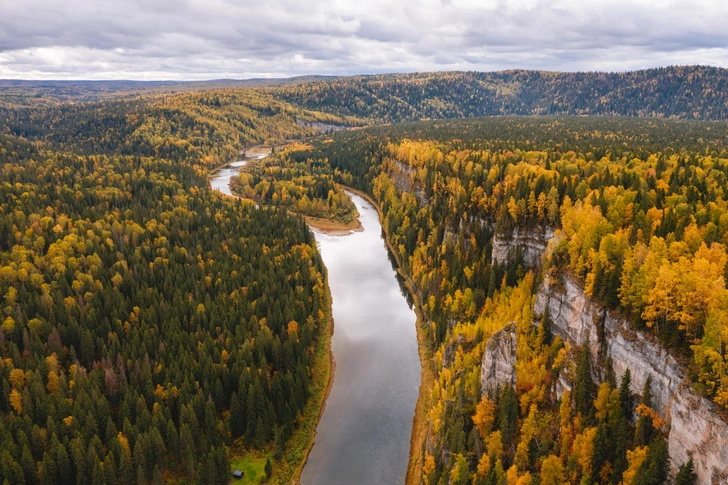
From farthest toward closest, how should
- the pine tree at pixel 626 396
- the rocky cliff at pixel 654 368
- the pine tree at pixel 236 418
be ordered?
the pine tree at pixel 236 418 → the pine tree at pixel 626 396 → the rocky cliff at pixel 654 368

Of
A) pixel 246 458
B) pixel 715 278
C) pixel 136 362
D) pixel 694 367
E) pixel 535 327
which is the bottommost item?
pixel 246 458

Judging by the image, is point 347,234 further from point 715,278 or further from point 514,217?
point 715,278

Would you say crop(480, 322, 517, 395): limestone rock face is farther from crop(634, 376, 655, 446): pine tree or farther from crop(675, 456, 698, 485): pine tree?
crop(675, 456, 698, 485): pine tree

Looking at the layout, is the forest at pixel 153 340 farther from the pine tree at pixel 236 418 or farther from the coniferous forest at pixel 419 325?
the coniferous forest at pixel 419 325

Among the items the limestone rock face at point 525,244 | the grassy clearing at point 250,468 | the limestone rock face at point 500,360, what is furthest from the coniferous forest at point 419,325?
the limestone rock face at point 500,360

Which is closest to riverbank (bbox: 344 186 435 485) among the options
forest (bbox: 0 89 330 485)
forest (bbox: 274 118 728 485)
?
forest (bbox: 274 118 728 485)

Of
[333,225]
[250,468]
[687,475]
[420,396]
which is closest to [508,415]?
[687,475]

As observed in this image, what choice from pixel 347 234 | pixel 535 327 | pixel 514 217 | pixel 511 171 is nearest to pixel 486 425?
pixel 535 327
